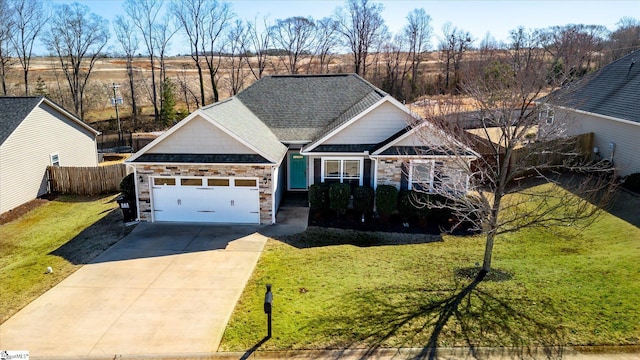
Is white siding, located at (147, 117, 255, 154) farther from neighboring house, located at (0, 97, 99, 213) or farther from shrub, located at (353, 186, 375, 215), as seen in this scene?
neighboring house, located at (0, 97, 99, 213)

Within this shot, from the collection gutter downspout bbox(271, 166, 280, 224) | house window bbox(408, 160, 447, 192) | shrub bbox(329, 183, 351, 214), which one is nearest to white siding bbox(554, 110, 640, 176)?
house window bbox(408, 160, 447, 192)

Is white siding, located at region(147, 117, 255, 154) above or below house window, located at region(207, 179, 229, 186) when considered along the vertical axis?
above

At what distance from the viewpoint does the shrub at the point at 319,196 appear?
16938mm

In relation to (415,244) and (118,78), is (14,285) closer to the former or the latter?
(415,244)

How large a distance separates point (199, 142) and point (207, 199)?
7.17 feet

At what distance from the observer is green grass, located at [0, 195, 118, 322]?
1145cm

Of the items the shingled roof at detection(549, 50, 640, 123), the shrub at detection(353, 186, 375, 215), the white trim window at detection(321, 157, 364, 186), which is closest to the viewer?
the shrub at detection(353, 186, 375, 215)

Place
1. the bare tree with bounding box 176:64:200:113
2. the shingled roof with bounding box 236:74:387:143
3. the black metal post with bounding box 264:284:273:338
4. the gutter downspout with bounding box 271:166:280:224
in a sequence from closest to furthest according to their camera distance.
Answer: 1. the black metal post with bounding box 264:284:273:338
2. the gutter downspout with bounding box 271:166:280:224
3. the shingled roof with bounding box 236:74:387:143
4. the bare tree with bounding box 176:64:200:113

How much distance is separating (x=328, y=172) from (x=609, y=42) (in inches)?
2326

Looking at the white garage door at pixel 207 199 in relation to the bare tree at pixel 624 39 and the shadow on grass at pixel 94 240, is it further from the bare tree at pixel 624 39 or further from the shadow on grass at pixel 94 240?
the bare tree at pixel 624 39

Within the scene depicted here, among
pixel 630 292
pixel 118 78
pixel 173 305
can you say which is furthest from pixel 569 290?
pixel 118 78

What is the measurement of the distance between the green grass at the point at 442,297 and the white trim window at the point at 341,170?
415cm

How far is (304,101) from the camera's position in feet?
72.5

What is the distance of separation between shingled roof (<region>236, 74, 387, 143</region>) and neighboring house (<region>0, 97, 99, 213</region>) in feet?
30.8
